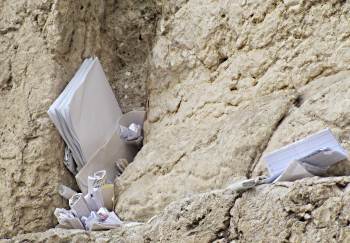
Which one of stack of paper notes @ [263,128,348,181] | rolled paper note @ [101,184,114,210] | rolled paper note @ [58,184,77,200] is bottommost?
rolled paper note @ [101,184,114,210]

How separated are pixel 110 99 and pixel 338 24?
2.40 feet

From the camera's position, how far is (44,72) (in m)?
2.20

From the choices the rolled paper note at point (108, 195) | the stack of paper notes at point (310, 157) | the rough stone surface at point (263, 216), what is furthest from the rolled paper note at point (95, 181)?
the stack of paper notes at point (310, 157)

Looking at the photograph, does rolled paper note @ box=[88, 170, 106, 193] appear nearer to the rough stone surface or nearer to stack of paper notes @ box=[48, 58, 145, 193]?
stack of paper notes @ box=[48, 58, 145, 193]

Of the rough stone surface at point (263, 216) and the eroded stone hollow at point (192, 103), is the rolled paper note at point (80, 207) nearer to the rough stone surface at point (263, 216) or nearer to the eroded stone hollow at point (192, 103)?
the eroded stone hollow at point (192, 103)

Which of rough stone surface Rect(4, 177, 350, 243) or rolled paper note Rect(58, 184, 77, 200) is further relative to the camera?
rolled paper note Rect(58, 184, 77, 200)

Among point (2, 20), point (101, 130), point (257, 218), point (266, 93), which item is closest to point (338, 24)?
point (266, 93)

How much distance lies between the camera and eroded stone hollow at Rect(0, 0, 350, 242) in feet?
5.22

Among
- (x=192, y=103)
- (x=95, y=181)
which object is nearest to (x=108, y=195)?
(x=95, y=181)

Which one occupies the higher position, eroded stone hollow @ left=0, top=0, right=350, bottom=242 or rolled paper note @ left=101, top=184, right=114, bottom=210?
eroded stone hollow @ left=0, top=0, right=350, bottom=242

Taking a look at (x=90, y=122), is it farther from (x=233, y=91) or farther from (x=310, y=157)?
(x=310, y=157)

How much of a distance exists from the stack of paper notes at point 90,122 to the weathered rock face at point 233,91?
0.10m

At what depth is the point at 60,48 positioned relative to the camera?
7.31 ft

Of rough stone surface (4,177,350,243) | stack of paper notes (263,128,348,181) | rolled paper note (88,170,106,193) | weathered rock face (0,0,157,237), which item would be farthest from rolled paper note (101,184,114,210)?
stack of paper notes (263,128,348,181)
